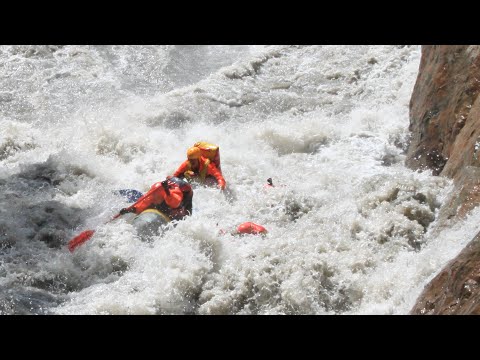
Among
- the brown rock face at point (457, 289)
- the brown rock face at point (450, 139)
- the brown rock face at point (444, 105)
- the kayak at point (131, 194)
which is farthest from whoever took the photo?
the kayak at point (131, 194)

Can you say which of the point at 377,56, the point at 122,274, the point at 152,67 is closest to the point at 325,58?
the point at 377,56

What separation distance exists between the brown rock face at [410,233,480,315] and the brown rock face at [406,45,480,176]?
1.94 meters

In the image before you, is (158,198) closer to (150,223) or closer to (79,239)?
(150,223)

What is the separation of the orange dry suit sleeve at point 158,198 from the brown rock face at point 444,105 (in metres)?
2.87

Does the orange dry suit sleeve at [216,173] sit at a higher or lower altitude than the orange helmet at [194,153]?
lower

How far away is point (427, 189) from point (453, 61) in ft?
5.31

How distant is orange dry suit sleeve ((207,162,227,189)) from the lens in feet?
23.2

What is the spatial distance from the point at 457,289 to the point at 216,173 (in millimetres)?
4154

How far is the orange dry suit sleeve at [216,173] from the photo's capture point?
7.09 m

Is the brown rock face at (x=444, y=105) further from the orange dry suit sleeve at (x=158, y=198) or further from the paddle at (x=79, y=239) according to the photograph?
the paddle at (x=79, y=239)

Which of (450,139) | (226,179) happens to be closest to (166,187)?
(226,179)

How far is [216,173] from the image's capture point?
23.5 ft

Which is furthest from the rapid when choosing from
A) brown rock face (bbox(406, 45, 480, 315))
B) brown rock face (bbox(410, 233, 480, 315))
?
brown rock face (bbox(410, 233, 480, 315))

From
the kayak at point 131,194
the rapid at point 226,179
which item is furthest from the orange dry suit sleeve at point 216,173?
the kayak at point 131,194
